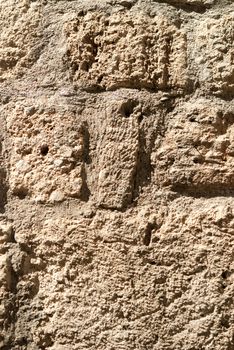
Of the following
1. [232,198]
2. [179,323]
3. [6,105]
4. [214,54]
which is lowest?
[179,323]

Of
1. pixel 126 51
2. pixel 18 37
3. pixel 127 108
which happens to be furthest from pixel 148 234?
pixel 18 37

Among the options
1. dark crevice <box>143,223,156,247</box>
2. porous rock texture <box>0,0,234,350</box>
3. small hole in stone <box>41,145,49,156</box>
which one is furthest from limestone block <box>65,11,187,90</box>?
dark crevice <box>143,223,156,247</box>

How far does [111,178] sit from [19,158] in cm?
18

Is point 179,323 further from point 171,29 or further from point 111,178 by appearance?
point 171,29

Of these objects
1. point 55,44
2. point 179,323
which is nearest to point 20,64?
point 55,44

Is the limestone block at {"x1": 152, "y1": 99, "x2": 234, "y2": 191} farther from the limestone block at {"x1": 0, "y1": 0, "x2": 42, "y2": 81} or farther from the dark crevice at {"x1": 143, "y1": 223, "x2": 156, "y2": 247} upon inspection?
the limestone block at {"x1": 0, "y1": 0, "x2": 42, "y2": 81}

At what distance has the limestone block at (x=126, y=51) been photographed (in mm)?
1256

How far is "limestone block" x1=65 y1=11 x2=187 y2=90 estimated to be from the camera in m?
1.26

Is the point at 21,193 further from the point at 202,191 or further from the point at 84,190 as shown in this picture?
the point at 202,191

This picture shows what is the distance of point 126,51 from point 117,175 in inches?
9.0

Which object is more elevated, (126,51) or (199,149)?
(126,51)

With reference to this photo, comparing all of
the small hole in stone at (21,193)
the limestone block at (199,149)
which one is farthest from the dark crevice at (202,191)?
the small hole in stone at (21,193)

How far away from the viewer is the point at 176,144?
1.23 m

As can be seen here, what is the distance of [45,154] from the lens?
4.14ft
